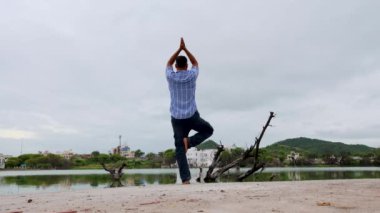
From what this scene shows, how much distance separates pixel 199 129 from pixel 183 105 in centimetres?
64

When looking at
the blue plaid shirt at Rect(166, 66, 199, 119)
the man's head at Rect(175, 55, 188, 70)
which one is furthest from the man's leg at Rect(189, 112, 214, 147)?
the man's head at Rect(175, 55, 188, 70)

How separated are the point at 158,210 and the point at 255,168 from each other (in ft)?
36.9

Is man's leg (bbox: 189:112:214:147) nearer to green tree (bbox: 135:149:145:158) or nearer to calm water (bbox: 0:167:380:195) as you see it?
calm water (bbox: 0:167:380:195)

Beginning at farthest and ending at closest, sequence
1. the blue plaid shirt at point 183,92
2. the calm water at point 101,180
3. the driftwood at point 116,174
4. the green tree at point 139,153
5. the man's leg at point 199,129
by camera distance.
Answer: the green tree at point 139,153
the calm water at point 101,180
the driftwood at point 116,174
the man's leg at point 199,129
the blue plaid shirt at point 183,92

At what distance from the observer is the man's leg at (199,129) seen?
21.1 ft

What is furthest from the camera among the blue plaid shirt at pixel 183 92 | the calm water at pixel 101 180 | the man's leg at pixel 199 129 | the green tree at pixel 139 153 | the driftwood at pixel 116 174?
the green tree at pixel 139 153

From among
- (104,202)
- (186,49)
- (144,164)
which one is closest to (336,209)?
(104,202)

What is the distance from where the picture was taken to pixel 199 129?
6.66 m

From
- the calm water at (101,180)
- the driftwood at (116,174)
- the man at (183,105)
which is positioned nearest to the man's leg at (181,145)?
the man at (183,105)

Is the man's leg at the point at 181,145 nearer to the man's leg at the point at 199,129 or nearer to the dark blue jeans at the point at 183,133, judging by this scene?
the dark blue jeans at the point at 183,133

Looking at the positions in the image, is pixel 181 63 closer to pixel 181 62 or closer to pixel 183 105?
pixel 181 62

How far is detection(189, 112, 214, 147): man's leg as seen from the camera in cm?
644

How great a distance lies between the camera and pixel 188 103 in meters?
6.34

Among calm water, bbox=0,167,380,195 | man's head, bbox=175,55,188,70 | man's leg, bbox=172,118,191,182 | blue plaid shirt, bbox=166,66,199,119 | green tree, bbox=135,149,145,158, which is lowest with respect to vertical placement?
calm water, bbox=0,167,380,195
